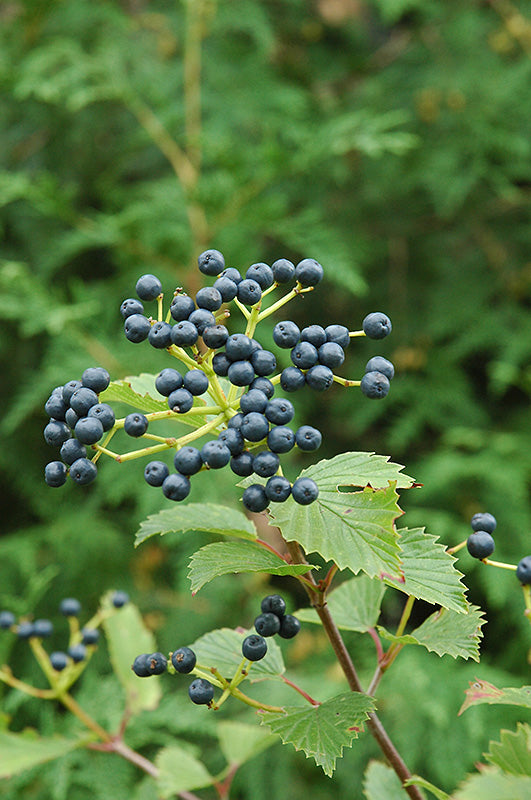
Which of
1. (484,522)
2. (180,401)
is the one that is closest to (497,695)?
(484,522)

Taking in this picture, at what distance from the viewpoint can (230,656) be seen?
33.2 inches

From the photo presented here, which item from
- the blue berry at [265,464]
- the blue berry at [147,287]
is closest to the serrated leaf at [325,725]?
the blue berry at [265,464]

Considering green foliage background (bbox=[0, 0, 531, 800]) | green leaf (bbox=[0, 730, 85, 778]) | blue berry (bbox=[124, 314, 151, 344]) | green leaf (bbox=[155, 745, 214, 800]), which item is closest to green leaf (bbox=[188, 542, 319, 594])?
blue berry (bbox=[124, 314, 151, 344])

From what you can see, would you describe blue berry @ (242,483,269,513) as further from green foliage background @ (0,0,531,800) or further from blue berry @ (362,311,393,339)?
green foliage background @ (0,0,531,800)

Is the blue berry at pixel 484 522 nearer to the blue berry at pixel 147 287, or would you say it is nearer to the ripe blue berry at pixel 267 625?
the ripe blue berry at pixel 267 625

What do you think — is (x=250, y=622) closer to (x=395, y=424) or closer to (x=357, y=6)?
(x=395, y=424)

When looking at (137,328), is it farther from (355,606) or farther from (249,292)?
(355,606)

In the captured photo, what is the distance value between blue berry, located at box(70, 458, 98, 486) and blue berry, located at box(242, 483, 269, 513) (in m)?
0.14

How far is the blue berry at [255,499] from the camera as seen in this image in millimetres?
641

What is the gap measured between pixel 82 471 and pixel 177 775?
1.94ft

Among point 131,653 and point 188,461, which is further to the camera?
point 131,653

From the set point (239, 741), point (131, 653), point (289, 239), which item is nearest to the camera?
point (239, 741)

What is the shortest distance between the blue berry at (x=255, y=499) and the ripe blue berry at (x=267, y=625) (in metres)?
0.13

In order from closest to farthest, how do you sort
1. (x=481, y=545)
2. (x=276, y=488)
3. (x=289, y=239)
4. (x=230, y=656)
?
(x=276, y=488), (x=481, y=545), (x=230, y=656), (x=289, y=239)
